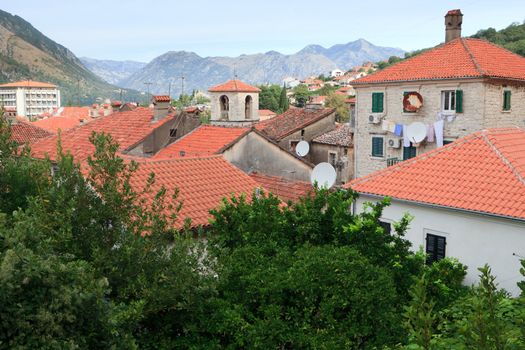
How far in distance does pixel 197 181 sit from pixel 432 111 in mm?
17115

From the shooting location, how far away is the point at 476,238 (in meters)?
14.8

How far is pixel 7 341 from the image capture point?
19.3 feet

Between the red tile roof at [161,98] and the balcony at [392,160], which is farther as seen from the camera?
the balcony at [392,160]

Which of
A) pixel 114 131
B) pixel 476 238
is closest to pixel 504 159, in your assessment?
pixel 476 238

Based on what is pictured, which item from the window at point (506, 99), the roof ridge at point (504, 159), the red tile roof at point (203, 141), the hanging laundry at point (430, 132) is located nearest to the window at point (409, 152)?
the hanging laundry at point (430, 132)

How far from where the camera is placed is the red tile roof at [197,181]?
52.2ft

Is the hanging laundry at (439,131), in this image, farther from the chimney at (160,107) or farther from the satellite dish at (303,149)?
the chimney at (160,107)

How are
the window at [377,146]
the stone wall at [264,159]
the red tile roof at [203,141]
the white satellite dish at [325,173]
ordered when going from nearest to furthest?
1. the white satellite dish at [325,173]
2. the stone wall at [264,159]
3. the red tile roof at [203,141]
4. the window at [377,146]

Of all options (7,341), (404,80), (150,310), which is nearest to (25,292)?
(7,341)

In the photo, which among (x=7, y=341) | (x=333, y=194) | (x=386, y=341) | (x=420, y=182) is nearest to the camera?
(x=7, y=341)

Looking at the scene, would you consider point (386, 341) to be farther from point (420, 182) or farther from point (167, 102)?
point (167, 102)

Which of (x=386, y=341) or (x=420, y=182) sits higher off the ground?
(x=420, y=182)

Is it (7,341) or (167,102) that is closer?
(7,341)

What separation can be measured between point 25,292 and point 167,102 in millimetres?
25352
